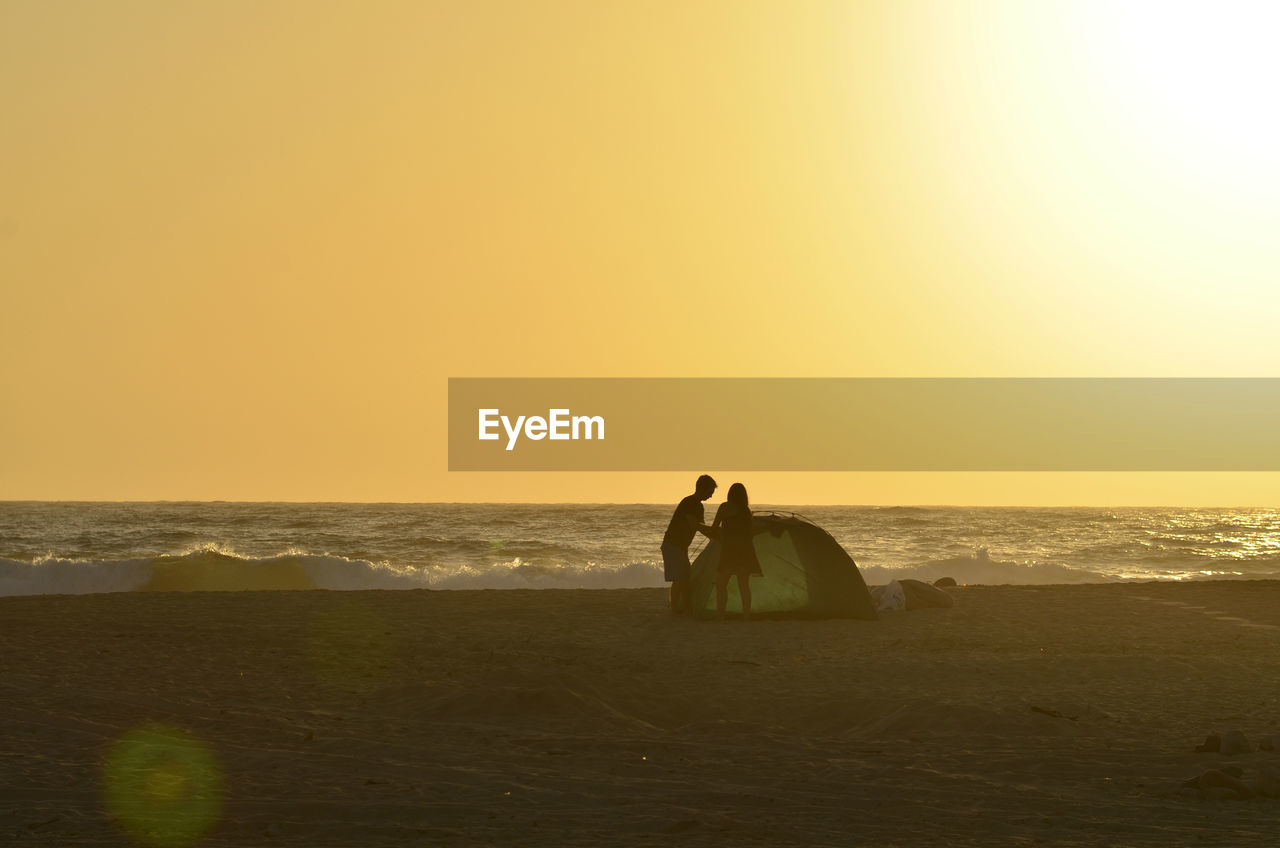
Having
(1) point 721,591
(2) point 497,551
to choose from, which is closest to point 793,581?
(1) point 721,591

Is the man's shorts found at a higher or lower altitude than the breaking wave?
higher

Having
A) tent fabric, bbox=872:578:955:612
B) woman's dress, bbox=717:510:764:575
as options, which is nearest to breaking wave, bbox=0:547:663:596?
tent fabric, bbox=872:578:955:612

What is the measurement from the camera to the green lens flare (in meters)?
6.14

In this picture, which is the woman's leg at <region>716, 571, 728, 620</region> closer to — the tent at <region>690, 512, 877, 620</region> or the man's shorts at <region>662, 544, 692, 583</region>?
the tent at <region>690, 512, 877, 620</region>

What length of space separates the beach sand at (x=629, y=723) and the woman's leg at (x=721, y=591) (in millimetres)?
574

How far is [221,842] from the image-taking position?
5906mm

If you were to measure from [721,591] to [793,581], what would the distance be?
130 cm

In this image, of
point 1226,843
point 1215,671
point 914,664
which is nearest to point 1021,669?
point 914,664

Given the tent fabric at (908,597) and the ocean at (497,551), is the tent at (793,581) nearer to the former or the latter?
the tent fabric at (908,597)

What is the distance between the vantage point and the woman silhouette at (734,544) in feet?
51.9

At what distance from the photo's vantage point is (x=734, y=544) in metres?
16.0

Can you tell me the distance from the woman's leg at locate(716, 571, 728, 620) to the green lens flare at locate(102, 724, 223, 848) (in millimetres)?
8396

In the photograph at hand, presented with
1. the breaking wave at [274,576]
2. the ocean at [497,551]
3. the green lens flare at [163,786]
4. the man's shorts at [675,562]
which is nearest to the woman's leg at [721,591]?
the man's shorts at [675,562]

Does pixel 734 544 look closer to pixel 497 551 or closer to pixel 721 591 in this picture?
pixel 721 591
